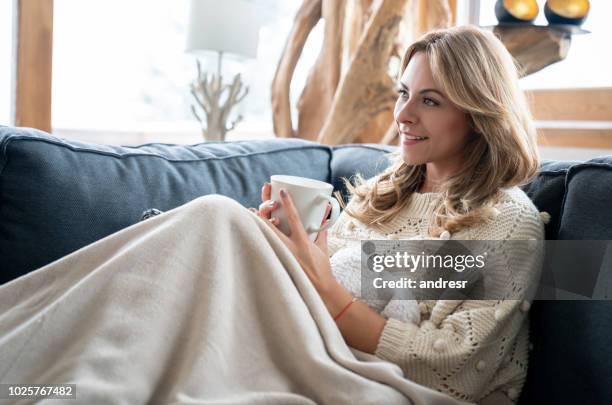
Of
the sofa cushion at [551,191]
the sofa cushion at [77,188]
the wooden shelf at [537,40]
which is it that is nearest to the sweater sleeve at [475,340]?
the sofa cushion at [551,191]

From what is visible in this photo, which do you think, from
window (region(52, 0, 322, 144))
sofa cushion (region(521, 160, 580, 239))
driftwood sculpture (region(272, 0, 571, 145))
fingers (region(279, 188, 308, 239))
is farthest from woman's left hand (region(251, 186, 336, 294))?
window (region(52, 0, 322, 144))

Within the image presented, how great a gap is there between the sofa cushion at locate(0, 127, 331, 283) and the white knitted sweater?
62 cm

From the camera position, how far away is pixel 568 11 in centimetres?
229

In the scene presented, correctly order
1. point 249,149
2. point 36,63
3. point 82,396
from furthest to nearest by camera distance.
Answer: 1. point 36,63
2. point 249,149
3. point 82,396

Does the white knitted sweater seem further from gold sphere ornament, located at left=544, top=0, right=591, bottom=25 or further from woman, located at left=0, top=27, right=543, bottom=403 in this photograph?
gold sphere ornament, located at left=544, top=0, right=591, bottom=25

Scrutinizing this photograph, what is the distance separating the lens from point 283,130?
2.98 m

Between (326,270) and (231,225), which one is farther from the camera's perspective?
(326,270)

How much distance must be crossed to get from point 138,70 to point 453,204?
3.12 meters

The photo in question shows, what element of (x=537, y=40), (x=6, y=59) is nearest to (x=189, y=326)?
(x=537, y=40)

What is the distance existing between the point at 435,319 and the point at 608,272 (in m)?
0.32

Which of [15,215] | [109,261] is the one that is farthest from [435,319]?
[15,215]

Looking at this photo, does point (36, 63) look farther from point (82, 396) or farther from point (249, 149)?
point (82, 396)

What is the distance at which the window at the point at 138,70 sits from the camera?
149 inches

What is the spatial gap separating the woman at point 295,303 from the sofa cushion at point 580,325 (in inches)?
1.6
